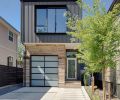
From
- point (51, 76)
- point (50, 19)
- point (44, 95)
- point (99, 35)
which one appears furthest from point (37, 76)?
point (99, 35)

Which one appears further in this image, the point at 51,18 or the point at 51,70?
the point at 51,70

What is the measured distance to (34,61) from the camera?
32.8 metres

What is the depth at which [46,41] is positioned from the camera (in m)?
30.6

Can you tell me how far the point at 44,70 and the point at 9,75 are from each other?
3.34 m

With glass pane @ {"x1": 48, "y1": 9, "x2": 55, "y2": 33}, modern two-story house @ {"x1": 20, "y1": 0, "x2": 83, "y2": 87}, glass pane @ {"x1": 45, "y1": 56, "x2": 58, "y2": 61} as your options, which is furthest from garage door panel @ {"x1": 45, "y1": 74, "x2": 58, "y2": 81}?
glass pane @ {"x1": 48, "y1": 9, "x2": 55, "y2": 33}

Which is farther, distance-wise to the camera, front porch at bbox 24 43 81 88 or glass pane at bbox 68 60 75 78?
glass pane at bbox 68 60 75 78

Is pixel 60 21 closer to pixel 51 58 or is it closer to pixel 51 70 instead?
pixel 51 58

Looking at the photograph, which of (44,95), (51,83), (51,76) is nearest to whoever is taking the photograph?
(44,95)

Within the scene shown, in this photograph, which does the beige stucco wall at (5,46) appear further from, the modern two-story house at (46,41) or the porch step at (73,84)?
the porch step at (73,84)

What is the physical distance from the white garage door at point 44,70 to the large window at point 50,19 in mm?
2919

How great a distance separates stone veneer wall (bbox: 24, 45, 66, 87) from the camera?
105 ft

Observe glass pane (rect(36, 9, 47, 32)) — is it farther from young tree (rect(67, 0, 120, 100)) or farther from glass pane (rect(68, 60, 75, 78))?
young tree (rect(67, 0, 120, 100))

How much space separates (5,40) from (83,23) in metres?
20.8

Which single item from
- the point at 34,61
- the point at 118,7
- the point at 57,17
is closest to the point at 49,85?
the point at 34,61
